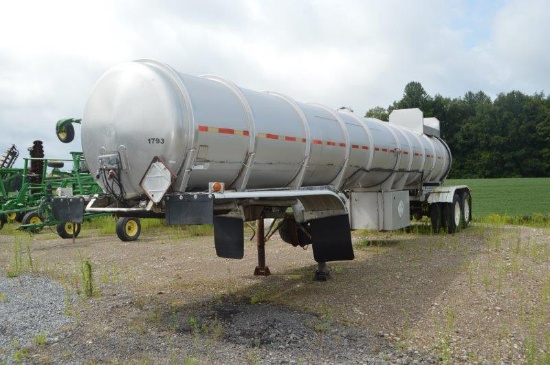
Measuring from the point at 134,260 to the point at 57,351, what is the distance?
5.64m

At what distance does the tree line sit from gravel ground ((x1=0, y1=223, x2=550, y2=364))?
53.8 meters

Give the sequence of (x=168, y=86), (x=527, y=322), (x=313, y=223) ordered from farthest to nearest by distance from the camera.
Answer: (x=313, y=223) < (x=527, y=322) < (x=168, y=86)

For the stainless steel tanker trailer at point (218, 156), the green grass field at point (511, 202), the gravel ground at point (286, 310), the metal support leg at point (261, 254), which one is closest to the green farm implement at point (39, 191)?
the gravel ground at point (286, 310)

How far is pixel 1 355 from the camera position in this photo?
5211 mm

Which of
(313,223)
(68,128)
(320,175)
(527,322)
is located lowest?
(527,322)

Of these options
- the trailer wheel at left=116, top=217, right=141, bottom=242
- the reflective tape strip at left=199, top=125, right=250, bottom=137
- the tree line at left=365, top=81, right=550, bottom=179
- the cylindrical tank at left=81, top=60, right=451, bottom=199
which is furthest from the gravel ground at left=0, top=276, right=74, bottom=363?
the tree line at left=365, top=81, right=550, bottom=179

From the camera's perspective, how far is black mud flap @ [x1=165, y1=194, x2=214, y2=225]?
5.29 meters

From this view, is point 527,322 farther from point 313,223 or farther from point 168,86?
point 168,86

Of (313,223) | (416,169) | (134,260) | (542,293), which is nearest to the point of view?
(542,293)

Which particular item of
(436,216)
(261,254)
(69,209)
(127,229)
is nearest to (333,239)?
(261,254)

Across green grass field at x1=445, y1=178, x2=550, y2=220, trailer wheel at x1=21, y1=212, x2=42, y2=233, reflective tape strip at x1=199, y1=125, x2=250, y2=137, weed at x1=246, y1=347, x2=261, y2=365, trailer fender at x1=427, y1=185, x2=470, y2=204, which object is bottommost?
weed at x1=246, y1=347, x2=261, y2=365

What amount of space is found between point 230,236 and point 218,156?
1.27 m

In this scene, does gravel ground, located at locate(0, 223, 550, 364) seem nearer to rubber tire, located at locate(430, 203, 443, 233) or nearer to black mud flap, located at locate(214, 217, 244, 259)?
black mud flap, located at locate(214, 217, 244, 259)

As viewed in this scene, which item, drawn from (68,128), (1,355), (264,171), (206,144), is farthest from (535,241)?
(1,355)
